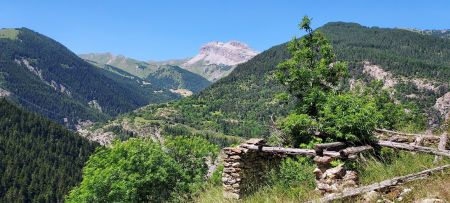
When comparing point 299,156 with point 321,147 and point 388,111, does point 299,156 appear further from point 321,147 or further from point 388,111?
point 388,111

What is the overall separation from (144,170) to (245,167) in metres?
29.9

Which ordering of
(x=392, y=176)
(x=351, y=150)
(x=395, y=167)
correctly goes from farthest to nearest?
1. (x=351, y=150)
2. (x=395, y=167)
3. (x=392, y=176)

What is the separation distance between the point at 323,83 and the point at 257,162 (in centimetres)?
1274

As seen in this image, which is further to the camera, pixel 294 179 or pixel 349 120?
pixel 349 120

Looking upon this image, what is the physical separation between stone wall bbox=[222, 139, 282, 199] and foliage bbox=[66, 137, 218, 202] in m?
25.0

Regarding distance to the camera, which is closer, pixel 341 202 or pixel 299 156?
pixel 341 202

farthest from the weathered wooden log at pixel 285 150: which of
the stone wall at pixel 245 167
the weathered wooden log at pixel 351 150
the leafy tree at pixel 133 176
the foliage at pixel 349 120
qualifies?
the leafy tree at pixel 133 176

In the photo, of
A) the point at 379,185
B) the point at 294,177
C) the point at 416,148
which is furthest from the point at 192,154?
the point at 379,185

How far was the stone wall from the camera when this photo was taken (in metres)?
17.9

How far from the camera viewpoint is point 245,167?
18656mm

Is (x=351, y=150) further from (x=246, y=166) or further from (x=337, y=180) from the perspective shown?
(x=246, y=166)

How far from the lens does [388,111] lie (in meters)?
38.7

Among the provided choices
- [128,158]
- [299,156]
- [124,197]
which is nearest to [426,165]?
[299,156]

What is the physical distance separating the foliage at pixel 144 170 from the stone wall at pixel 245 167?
25016 millimetres
